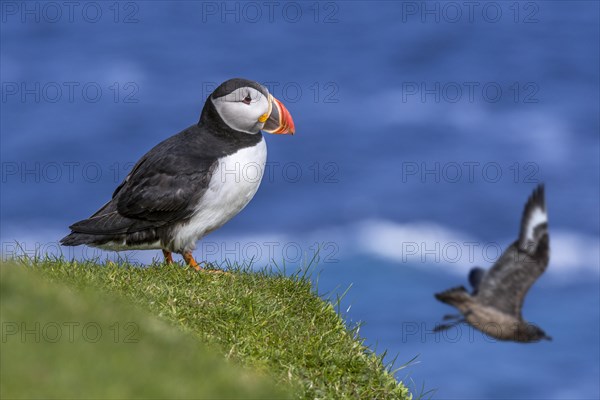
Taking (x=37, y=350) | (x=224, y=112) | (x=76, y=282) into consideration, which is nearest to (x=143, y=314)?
(x=76, y=282)

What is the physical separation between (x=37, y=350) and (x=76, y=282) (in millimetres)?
2527

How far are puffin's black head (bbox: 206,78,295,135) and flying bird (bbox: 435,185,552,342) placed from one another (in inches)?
110

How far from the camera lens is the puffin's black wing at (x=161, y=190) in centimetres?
897

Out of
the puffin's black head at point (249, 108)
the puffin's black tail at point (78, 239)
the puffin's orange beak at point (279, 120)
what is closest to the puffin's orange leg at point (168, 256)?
the puffin's black tail at point (78, 239)

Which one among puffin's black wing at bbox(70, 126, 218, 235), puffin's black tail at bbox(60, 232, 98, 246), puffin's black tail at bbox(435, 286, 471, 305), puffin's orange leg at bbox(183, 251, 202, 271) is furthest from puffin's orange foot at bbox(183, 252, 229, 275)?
puffin's black tail at bbox(435, 286, 471, 305)

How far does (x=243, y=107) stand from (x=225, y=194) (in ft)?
2.93

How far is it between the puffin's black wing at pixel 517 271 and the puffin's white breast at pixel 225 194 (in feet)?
9.03

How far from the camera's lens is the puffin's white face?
358 inches

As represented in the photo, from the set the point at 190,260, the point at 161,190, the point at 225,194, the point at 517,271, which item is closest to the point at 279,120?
the point at 225,194

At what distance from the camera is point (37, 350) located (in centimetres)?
543

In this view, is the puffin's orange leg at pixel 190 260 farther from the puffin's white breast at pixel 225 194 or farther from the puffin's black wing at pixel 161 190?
the puffin's black wing at pixel 161 190

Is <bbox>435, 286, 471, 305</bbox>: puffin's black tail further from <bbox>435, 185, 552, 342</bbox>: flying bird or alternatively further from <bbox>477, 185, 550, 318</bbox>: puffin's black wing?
<bbox>477, 185, 550, 318</bbox>: puffin's black wing

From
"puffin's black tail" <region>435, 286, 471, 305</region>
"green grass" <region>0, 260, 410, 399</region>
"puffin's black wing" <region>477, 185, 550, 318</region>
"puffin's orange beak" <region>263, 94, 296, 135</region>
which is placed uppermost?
"puffin's orange beak" <region>263, 94, 296, 135</region>

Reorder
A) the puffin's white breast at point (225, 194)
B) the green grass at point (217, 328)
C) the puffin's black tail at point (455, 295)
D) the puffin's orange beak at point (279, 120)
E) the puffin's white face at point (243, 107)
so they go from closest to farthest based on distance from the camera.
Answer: the green grass at point (217, 328), the puffin's black tail at point (455, 295), the puffin's white breast at point (225, 194), the puffin's white face at point (243, 107), the puffin's orange beak at point (279, 120)
